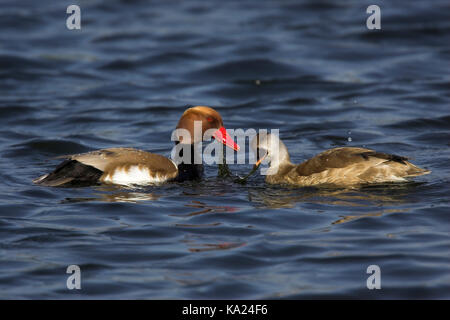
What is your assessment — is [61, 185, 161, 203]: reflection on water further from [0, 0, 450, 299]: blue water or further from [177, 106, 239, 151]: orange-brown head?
[177, 106, 239, 151]: orange-brown head

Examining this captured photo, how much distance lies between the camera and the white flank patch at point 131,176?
30.6ft

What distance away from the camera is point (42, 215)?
8.54 m

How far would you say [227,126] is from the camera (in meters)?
13.3

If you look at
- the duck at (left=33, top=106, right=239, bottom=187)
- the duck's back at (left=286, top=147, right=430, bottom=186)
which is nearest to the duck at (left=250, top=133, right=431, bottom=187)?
the duck's back at (left=286, top=147, right=430, bottom=186)

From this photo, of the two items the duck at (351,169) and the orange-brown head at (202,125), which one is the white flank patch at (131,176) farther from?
the duck at (351,169)

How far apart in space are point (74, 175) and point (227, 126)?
4419 millimetres

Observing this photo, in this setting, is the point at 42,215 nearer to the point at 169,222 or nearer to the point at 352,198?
the point at 169,222

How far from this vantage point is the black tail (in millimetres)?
9295

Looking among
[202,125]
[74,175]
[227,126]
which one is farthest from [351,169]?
[227,126]

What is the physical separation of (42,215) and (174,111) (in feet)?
20.1

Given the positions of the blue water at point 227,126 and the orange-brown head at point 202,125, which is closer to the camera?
the blue water at point 227,126

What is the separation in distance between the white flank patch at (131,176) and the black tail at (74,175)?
162 mm

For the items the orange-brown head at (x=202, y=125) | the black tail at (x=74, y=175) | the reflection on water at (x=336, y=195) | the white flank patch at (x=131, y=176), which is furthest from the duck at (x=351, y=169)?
the black tail at (x=74, y=175)
